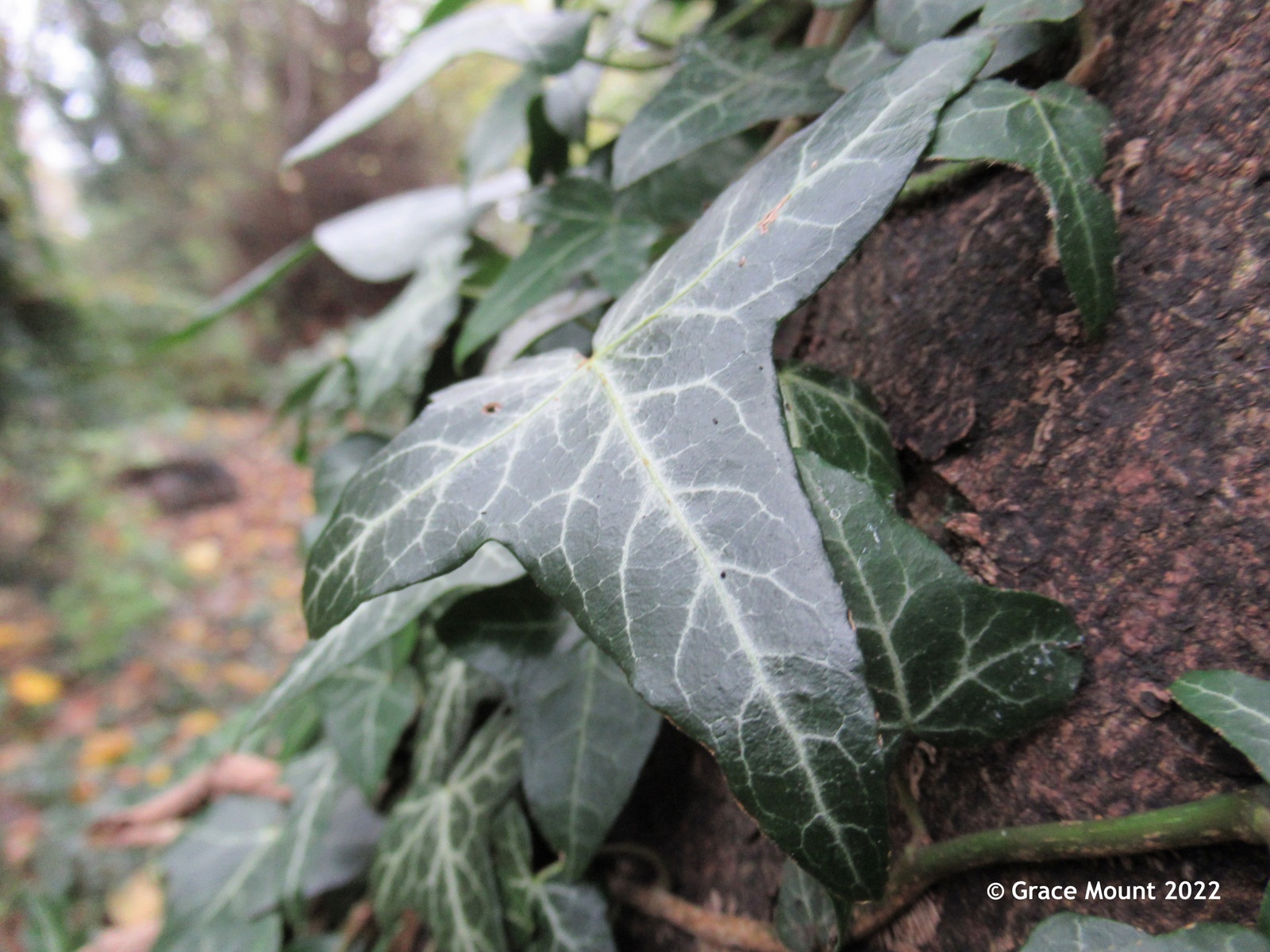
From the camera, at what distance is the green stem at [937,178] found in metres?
0.50

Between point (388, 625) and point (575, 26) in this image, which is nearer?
point (388, 625)

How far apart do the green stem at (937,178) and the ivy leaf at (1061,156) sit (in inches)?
3.0

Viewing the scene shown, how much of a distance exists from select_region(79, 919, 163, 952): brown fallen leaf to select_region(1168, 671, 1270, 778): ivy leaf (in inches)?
47.1

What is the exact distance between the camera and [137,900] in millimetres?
1266

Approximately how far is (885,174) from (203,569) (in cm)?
359

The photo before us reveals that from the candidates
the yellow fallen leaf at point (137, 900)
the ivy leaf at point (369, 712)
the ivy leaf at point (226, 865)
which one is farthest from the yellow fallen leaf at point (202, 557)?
the ivy leaf at point (369, 712)

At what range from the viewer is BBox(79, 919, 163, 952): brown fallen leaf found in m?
0.93

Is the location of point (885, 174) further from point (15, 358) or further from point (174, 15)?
point (174, 15)

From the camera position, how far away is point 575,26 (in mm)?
645

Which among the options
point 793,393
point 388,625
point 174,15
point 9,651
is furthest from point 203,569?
point 174,15

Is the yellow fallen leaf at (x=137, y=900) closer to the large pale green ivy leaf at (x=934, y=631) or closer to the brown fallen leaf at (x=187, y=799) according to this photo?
the brown fallen leaf at (x=187, y=799)

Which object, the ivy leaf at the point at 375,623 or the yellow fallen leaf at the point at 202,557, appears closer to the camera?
the ivy leaf at the point at 375,623

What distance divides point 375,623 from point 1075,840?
0.50m

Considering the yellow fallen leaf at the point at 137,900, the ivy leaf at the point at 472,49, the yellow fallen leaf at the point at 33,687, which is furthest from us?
the yellow fallen leaf at the point at 33,687
